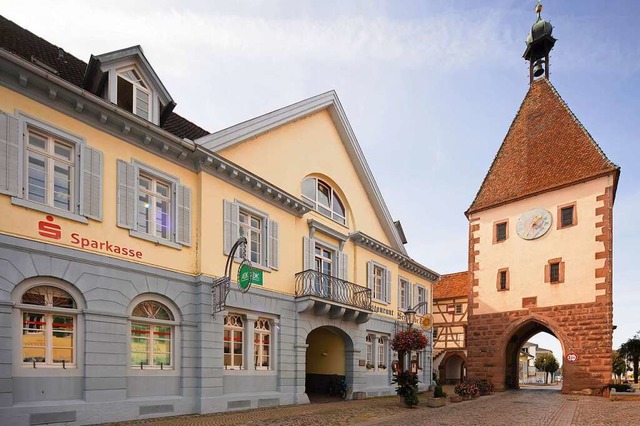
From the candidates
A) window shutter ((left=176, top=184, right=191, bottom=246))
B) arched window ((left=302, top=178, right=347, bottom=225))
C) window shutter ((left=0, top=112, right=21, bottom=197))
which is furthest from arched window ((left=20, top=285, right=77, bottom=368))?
arched window ((left=302, top=178, right=347, bottom=225))

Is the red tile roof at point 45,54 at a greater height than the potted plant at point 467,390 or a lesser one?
greater

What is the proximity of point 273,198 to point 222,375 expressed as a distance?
5.75 metres

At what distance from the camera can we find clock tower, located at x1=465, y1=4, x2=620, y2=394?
941 inches

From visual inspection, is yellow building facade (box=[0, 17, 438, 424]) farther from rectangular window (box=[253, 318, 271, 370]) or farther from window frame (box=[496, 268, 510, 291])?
window frame (box=[496, 268, 510, 291])

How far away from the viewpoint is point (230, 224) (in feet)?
46.6

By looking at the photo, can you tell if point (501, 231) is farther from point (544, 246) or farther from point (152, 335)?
point (152, 335)

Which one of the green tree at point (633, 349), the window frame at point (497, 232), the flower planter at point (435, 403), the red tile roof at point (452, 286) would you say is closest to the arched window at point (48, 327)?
the flower planter at point (435, 403)

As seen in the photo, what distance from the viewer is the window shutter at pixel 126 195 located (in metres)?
11.4

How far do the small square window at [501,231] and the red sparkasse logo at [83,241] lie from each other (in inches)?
874

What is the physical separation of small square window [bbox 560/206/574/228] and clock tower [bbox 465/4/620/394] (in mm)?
52

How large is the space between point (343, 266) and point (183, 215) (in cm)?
839

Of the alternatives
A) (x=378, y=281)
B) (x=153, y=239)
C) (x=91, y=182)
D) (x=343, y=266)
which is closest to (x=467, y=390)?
(x=378, y=281)

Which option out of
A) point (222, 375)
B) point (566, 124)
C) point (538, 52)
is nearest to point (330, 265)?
point (222, 375)

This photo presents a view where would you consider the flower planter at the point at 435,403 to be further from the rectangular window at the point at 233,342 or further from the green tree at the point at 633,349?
the green tree at the point at 633,349
